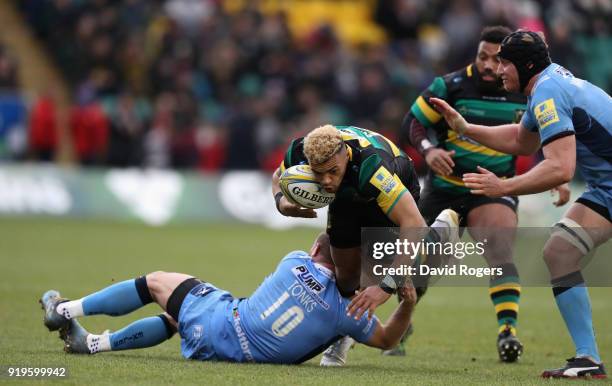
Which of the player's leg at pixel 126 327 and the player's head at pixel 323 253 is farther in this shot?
the player's head at pixel 323 253

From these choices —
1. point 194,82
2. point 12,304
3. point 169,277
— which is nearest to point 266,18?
point 194,82

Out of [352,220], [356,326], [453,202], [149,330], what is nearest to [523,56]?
[352,220]

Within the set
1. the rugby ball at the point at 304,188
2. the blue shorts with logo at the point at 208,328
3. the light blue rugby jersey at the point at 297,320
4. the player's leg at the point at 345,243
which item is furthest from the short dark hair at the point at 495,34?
the blue shorts with logo at the point at 208,328

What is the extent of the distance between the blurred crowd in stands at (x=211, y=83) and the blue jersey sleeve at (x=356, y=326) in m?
14.1

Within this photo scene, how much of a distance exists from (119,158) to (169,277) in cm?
1503

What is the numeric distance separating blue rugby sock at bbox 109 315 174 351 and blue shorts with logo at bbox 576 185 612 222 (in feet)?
10.5

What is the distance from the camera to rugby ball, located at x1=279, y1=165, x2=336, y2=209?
768cm

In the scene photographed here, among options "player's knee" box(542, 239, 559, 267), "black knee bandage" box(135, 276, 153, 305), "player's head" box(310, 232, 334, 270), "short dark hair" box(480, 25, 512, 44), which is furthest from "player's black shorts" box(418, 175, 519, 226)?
"black knee bandage" box(135, 276, 153, 305)

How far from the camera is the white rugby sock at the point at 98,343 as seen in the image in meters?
8.11

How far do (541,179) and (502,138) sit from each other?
1.09 m

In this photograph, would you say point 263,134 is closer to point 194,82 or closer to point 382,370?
point 194,82

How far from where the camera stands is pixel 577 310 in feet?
26.2

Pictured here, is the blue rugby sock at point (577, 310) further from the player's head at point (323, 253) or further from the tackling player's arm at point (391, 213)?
the player's head at point (323, 253)

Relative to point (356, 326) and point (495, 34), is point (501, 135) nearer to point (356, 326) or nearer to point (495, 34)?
point (495, 34)
